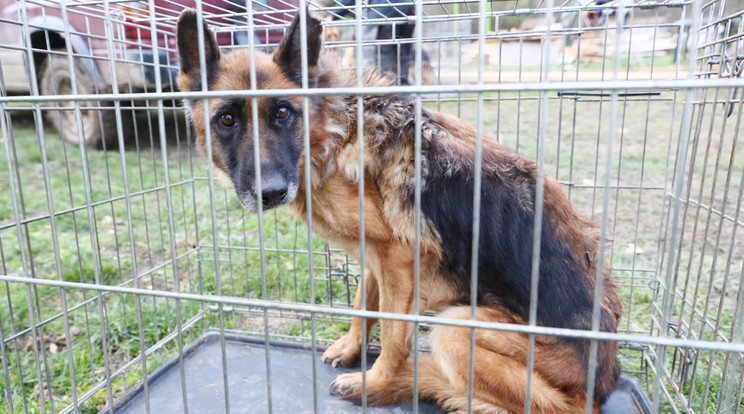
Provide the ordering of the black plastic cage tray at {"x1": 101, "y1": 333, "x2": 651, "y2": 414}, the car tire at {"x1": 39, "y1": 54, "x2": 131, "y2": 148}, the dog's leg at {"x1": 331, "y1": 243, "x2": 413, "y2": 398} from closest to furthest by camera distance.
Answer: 1. the dog's leg at {"x1": 331, "y1": 243, "x2": 413, "y2": 398}
2. the black plastic cage tray at {"x1": 101, "y1": 333, "x2": 651, "y2": 414}
3. the car tire at {"x1": 39, "y1": 54, "x2": 131, "y2": 148}

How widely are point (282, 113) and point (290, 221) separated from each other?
2903 mm

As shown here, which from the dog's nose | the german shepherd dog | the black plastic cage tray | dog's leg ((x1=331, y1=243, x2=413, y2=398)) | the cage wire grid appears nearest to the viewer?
the cage wire grid

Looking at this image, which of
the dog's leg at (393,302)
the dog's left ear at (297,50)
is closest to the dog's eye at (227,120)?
the dog's left ear at (297,50)

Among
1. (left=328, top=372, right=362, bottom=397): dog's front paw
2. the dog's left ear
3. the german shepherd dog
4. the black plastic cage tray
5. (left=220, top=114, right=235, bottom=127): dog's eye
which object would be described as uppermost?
the dog's left ear

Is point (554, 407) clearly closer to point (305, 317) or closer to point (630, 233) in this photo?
point (305, 317)

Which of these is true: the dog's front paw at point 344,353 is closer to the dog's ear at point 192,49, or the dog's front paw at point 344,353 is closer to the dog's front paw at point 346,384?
the dog's front paw at point 346,384

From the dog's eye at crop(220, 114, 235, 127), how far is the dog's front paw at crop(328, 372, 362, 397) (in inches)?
56.9

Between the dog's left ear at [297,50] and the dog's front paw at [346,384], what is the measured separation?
5.05ft

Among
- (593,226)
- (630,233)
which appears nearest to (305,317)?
(593,226)

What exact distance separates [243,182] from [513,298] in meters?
1.28

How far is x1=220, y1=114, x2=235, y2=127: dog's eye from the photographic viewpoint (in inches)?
76.2

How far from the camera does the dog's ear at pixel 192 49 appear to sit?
1.78 meters

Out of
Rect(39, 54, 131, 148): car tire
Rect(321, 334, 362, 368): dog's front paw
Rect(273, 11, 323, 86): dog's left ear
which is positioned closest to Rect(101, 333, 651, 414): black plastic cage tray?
Rect(321, 334, 362, 368): dog's front paw

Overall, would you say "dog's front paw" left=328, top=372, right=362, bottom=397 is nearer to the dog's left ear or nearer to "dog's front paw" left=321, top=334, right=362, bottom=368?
"dog's front paw" left=321, top=334, right=362, bottom=368
